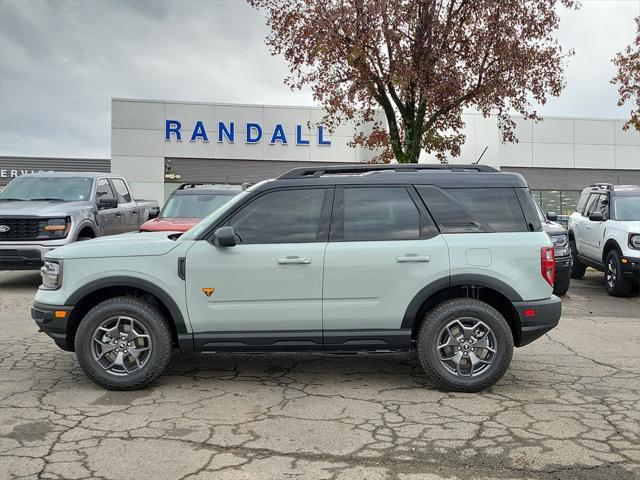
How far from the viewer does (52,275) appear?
17.5ft

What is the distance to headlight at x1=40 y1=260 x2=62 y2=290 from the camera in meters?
5.29

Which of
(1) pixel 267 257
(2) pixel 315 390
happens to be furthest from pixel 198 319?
(2) pixel 315 390

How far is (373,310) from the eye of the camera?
17.1 feet

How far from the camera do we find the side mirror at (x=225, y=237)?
16.6ft

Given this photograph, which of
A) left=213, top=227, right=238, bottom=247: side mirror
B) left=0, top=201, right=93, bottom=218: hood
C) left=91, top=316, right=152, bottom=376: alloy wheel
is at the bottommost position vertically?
left=91, top=316, right=152, bottom=376: alloy wheel

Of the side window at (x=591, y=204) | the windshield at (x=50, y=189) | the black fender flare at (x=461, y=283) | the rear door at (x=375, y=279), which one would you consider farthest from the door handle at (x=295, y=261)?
the side window at (x=591, y=204)

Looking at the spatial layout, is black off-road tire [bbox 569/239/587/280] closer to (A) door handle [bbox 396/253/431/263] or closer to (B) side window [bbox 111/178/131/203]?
(A) door handle [bbox 396/253/431/263]

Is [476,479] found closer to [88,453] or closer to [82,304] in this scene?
[88,453]

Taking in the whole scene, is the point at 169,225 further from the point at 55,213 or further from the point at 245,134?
the point at 245,134

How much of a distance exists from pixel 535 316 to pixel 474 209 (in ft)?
3.32

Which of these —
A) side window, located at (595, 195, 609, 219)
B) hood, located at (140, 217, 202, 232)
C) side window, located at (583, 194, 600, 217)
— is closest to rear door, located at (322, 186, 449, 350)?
hood, located at (140, 217, 202, 232)

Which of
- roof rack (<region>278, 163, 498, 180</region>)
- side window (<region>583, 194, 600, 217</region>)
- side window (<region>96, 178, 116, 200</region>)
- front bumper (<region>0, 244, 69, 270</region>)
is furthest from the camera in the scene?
side window (<region>583, 194, 600, 217</region>)

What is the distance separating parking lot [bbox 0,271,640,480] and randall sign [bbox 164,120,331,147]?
2505cm

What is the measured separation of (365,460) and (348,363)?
95.3 inches
